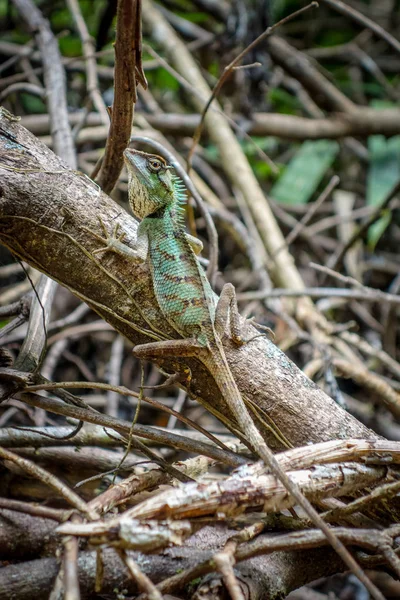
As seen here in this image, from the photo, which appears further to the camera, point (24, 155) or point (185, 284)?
point (185, 284)

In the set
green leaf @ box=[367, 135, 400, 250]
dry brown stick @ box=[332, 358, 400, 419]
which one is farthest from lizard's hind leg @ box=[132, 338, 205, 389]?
green leaf @ box=[367, 135, 400, 250]

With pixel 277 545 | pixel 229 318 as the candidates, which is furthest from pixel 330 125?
pixel 277 545

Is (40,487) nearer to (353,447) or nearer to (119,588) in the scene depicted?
(119,588)

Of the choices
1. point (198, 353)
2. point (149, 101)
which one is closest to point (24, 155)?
point (198, 353)

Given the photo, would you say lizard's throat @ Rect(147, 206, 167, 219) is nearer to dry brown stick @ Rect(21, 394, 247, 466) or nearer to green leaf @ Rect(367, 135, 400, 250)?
dry brown stick @ Rect(21, 394, 247, 466)

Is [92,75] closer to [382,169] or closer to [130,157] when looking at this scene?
[130,157]

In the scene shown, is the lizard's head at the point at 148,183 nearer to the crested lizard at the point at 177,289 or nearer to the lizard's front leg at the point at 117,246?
the crested lizard at the point at 177,289

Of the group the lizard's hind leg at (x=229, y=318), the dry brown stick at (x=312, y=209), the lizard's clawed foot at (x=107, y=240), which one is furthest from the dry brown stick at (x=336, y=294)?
the lizard's clawed foot at (x=107, y=240)
